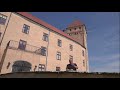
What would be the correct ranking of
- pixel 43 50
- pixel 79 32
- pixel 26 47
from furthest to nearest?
pixel 79 32 → pixel 43 50 → pixel 26 47

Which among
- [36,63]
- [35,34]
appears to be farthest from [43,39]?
[36,63]

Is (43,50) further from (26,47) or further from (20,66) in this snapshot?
(20,66)

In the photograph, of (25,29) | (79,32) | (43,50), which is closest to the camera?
(25,29)

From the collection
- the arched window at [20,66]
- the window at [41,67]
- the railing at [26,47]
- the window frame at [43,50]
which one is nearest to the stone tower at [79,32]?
the window frame at [43,50]

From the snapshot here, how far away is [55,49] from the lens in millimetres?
25516

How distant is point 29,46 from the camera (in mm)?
20281

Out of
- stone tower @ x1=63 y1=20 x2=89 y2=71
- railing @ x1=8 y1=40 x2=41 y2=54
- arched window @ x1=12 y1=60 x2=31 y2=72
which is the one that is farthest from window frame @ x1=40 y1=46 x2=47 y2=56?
stone tower @ x1=63 y1=20 x2=89 y2=71

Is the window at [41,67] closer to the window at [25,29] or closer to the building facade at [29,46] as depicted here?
the building facade at [29,46]

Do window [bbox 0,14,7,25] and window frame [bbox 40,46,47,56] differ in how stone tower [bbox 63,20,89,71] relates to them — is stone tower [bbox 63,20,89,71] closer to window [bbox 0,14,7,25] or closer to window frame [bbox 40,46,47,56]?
window frame [bbox 40,46,47,56]

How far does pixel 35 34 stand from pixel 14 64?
6.52m

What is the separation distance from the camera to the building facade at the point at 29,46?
17.5 metres

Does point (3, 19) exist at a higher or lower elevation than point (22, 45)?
higher

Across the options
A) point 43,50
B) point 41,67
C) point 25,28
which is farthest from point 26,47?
point 41,67
